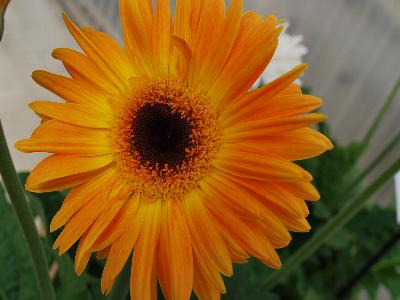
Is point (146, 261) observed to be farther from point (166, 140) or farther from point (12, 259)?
point (12, 259)

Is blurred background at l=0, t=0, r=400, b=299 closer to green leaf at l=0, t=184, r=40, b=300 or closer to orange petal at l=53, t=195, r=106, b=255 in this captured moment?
green leaf at l=0, t=184, r=40, b=300

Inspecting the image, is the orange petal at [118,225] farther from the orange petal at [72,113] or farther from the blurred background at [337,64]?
the blurred background at [337,64]

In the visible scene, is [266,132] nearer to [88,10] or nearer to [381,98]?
[381,98]

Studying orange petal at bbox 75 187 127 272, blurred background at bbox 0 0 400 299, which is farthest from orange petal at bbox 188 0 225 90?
blurred background at bbox 0 0 400 299

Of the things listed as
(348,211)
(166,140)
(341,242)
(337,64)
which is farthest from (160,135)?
(337,64)

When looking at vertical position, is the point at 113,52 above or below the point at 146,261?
above

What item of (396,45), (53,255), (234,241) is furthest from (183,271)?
(396,45)
